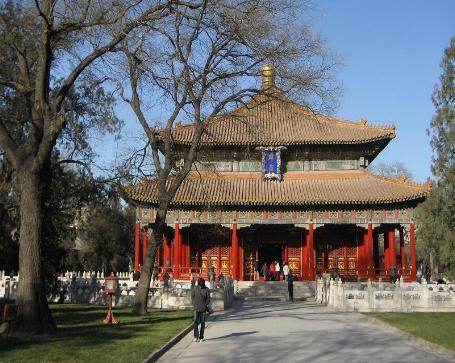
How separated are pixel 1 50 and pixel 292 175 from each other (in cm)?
2007

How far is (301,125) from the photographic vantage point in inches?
1358

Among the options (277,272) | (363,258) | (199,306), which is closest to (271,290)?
(277,272)

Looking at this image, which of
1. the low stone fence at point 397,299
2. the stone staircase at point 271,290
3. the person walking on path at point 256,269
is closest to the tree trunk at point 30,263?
the low stone fence at point 397,299

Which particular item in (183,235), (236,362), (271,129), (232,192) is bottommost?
(236,362)

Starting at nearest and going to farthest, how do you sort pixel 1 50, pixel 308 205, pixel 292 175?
pixel 1 50 → pixel 308 205 → pixel 292 175

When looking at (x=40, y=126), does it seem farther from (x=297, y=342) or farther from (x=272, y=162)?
(x=272, y=162)

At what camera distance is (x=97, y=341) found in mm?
11422

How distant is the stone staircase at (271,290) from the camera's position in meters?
27.7

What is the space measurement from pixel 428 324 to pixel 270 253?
18.8m

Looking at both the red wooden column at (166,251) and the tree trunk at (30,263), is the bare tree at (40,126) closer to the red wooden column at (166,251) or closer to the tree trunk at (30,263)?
the tree trunk at (30,263)

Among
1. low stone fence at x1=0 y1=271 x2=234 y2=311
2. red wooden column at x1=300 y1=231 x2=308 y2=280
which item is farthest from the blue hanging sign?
low stone fence at x1=0 y1=271 x2=234 y2=311

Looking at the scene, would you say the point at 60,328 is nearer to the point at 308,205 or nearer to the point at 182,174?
the point at 182,174

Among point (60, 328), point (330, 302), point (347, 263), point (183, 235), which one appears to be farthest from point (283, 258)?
point (60, 328)

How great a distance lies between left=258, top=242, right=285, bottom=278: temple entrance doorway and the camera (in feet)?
111
